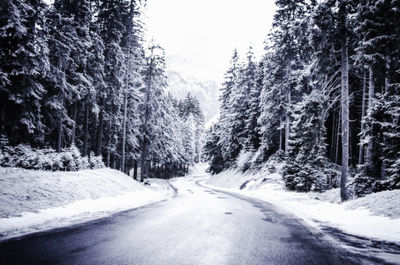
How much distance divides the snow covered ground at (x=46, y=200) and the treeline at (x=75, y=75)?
5.03m

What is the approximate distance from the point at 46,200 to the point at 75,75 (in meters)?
13.1

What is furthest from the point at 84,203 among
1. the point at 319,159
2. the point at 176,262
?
the point at 319,159

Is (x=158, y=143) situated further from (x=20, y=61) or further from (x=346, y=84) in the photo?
(x=346, y=84)

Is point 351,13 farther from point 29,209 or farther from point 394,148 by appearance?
point 29,209

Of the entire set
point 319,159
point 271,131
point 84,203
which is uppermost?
point 271,131

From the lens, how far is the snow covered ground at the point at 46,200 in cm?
745

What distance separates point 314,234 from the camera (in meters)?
6.92

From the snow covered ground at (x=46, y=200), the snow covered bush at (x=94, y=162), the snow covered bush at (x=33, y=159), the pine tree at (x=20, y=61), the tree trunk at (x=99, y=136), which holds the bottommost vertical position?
the snow covered ground at (x=46, y=200)

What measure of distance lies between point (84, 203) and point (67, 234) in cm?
595

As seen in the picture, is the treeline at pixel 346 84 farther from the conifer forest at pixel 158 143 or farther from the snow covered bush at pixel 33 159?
the snow covered bush at pixel 33 159

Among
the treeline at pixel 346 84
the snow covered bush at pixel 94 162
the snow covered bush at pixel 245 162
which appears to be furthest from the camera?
the snow covered bush at pixel 245 162

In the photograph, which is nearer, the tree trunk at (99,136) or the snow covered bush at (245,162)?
the tree trunk at (99,136)

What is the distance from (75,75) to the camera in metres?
20.8

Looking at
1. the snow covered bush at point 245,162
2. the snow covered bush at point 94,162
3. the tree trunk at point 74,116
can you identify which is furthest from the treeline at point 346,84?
the tree trunk at point 74,116
